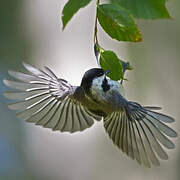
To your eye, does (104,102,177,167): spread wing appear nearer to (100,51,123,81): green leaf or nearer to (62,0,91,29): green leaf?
(100,51,123,81): green leaf

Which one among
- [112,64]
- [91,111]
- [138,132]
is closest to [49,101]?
[91,111]

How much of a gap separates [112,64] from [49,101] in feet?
1.87

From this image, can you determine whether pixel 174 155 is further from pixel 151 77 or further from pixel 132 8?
pixel 132 8

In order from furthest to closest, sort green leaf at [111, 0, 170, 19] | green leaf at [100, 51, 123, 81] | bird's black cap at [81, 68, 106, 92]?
bird's black cap at [81, 68, 106, 92]
green leaf at [100, 51, 123, 81]
green leaf at [111, 0, 170, 19]

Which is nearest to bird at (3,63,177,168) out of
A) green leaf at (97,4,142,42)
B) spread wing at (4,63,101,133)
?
spread wing at (4,63,101,133)

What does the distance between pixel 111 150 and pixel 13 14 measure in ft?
4.17

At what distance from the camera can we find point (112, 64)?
1233 mm

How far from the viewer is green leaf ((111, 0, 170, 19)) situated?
1.08 metres

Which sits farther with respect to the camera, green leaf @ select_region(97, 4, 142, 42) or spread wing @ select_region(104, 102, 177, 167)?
spread wing @ select_region(104, 102, 177, 167)

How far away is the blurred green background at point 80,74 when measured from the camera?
363cm

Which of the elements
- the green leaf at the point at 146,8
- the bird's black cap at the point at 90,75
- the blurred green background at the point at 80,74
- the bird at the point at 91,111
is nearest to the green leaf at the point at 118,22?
the green leaf at the point at 146,8

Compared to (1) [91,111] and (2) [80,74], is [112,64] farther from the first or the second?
(2) [80,74]

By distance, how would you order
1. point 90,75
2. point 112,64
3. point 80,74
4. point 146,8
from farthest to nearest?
point 80,74, point 90,75, point 112,64, point 146,8

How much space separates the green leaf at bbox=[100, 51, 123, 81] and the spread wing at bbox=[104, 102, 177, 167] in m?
0.40
